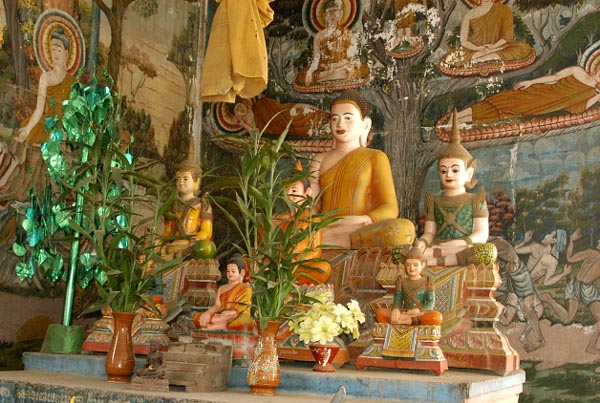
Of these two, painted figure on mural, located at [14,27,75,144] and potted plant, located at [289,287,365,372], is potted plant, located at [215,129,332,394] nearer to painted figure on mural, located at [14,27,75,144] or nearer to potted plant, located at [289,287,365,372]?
potted plant, located at [289,287,365,372]

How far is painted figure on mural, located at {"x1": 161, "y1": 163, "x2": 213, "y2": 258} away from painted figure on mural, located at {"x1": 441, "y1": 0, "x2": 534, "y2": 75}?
3492mm

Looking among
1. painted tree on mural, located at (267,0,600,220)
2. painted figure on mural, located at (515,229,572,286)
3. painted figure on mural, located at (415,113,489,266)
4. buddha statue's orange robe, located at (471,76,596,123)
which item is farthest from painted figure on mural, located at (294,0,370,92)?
painted figure on mural, located at (415,113,489,266)

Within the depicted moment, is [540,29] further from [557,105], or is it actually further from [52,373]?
[52,373]

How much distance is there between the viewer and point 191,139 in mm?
8695

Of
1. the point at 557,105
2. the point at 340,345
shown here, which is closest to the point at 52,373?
the point at 340,345

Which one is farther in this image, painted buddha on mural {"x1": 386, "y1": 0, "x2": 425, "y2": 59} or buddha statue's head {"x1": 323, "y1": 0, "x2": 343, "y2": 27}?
buddha statue's head {"x1": 323, "y1": 0, "x2": 343, "y2": 27}

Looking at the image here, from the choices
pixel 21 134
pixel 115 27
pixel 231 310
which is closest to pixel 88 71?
pixel 115 27

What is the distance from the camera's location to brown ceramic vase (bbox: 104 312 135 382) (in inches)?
163

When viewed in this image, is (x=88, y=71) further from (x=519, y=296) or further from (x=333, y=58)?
(x=519, y=296)

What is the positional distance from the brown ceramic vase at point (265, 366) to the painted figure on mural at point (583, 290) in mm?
4188

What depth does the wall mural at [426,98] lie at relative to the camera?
668cm

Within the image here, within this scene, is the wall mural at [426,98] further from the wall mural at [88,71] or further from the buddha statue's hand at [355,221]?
the buddha statue's hand at [355,221]

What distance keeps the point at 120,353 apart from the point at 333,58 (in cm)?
567

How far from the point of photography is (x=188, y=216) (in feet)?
19.7
